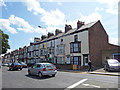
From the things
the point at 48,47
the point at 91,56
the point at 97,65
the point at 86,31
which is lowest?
the point at 97,65

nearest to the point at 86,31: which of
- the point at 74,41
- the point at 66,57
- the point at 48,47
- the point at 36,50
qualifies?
the point at 74,41

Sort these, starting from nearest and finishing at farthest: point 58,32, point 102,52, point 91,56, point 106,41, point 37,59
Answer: point 91,56 < point 102,52 < point 106,41 < point 58,32 < point 37,59

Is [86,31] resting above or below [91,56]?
above

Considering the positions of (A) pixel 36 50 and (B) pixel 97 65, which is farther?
(A) pixel 36 50

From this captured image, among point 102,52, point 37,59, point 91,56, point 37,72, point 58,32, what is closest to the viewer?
point 37,72

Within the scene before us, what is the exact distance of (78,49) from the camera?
90.6 feet

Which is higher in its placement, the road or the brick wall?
the brick wall

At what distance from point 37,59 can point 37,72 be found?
3337 cm

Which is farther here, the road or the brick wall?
the brick wall

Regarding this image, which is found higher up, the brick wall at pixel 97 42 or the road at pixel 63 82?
the brick wall at pixel 97 42

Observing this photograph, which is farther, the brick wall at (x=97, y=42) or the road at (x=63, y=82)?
the brick wall at (x=97, y=42)

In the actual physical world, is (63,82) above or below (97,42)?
below

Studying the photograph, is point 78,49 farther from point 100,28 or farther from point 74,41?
point 100,28

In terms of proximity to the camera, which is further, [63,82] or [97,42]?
[97,42]
